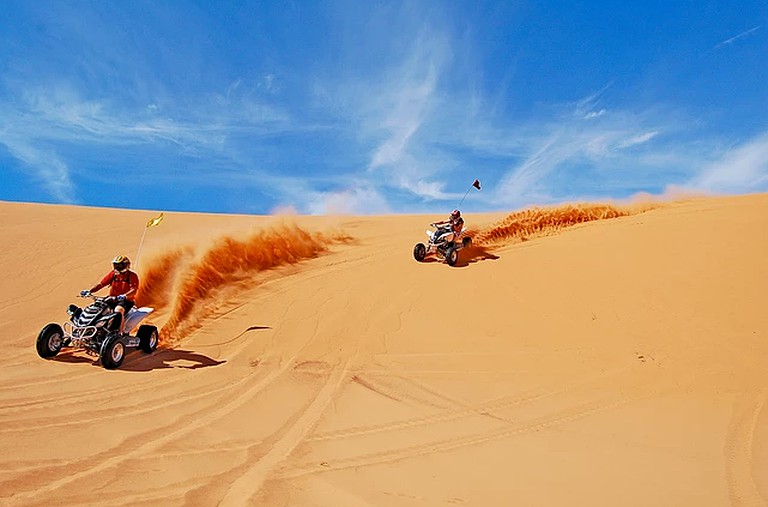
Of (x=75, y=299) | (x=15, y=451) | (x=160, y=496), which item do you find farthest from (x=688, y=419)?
(x=75, y=299)

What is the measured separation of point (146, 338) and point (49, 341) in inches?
50.4

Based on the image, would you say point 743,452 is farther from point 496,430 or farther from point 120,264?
point 120,264

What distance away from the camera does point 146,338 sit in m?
7.70

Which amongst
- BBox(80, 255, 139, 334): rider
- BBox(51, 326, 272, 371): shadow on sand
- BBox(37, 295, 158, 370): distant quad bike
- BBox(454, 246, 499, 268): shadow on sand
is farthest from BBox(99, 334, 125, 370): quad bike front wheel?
BBox(454, 246, 499, 268): shadow on sand

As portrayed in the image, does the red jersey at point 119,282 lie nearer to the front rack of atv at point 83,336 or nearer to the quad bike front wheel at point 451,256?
the front rack of atv at point 83,336

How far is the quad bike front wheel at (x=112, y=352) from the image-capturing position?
6812mm

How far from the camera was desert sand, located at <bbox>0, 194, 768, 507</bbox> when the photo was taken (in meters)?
3.84

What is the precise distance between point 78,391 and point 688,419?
7.00 metres

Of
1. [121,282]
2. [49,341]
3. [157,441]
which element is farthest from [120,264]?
[157,441]

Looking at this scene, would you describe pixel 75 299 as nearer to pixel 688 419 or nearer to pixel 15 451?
pixel 15 451

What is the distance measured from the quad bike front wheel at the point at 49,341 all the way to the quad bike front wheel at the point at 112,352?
0.92 meters

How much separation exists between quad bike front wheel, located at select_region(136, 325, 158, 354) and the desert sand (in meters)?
0.14

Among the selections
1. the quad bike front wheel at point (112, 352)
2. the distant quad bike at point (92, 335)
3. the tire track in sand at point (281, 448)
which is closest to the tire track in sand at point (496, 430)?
the tire track in sand at point (281, 448)

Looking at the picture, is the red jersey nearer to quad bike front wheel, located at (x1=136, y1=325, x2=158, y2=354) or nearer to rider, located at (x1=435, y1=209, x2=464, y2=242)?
quad bike front wheel, located at (x1=136, y1=325, x2=158, y2=354)
